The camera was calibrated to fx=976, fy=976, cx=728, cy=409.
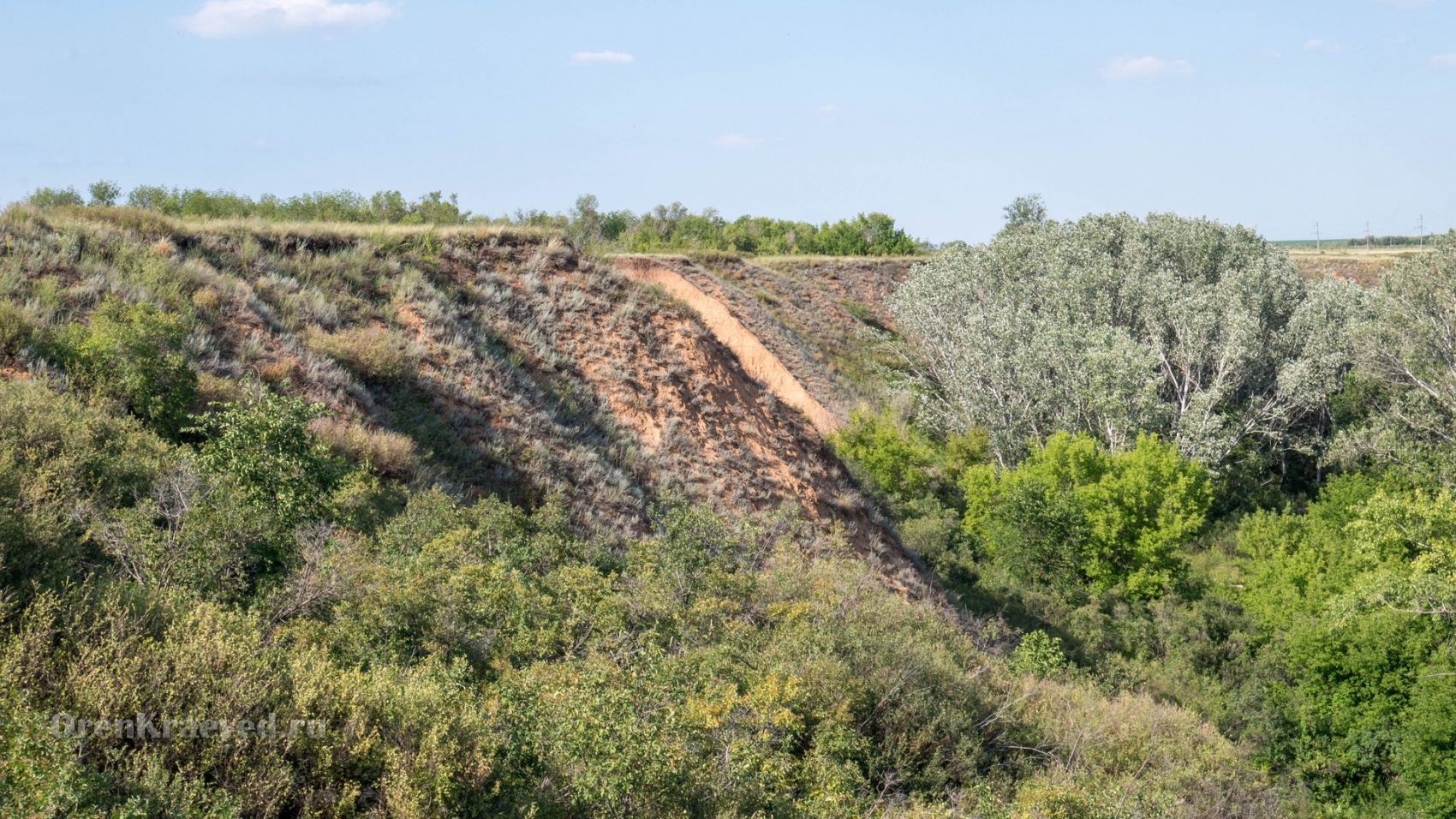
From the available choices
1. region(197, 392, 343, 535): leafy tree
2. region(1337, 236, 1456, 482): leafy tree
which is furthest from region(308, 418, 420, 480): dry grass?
region(1337, 236, 1456, 482): leafy tree

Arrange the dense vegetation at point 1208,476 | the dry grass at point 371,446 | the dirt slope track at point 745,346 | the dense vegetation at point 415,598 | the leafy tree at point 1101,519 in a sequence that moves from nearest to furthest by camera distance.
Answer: the dense vegetation at point 415,598 < the dry grass at point 371,446 < the dense vegetation at point 1208,476 < the leafy tree at point 1101,519 < the dirt slope track at point 745,346

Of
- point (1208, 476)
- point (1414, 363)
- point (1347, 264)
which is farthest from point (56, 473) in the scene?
point (1347, 264)

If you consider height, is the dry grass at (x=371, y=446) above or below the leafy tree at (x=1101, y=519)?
above

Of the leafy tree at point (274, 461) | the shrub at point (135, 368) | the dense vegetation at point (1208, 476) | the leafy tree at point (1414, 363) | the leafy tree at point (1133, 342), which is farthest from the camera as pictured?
the leafy tree at point (1133, 342)

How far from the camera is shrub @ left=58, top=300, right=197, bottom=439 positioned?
1281 centimetres

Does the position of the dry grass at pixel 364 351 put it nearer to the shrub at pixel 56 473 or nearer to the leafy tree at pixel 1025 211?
the shrub at pixel 56 473

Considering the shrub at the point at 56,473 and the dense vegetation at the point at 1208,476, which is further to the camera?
the dense vegetation at the point at 1208,476

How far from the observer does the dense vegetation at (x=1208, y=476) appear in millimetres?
18250

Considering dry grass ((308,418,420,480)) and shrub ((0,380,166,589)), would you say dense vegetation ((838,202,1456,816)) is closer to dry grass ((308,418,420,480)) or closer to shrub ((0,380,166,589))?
dry grass ((308,418,420,480))

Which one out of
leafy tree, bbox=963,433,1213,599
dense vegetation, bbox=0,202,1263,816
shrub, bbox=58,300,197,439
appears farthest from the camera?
leafy tree, bbox=963,433,1213,599

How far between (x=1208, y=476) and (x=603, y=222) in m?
40.2

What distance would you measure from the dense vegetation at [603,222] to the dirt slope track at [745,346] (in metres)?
2.23

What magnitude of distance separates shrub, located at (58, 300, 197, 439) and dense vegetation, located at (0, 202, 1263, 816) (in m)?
0.04

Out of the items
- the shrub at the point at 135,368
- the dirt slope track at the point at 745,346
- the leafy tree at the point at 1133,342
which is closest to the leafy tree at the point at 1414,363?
the leafy tree at the point at 1133,342
